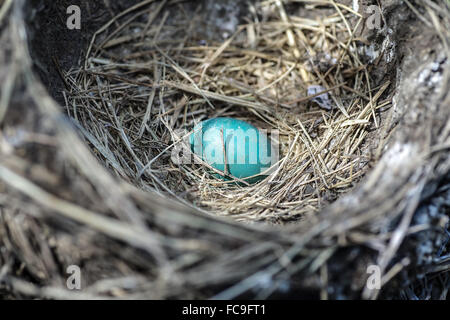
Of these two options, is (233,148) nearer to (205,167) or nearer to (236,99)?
(205,167)

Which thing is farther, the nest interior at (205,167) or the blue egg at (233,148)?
the blue egg at (233,148)

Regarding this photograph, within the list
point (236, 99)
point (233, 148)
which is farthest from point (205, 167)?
point (236, 99)

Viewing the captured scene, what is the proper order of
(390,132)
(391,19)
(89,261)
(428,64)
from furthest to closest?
(391,19)
(390,132)
(428,64)
(89,261)

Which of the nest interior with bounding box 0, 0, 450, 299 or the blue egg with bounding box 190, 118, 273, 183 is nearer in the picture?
the nest interior with bounding box 0, 0, 450, 299

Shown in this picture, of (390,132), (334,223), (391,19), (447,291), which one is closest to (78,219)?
(334,223)

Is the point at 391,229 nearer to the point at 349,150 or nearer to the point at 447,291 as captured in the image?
the point at 447,291
